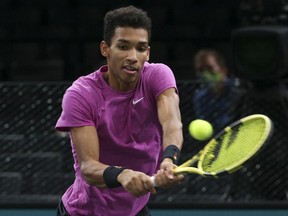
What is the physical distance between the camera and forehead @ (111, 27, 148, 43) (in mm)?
4766

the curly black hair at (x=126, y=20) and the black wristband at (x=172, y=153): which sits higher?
the curly black hair at (x=126, y=20)

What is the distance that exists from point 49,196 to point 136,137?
367 cm

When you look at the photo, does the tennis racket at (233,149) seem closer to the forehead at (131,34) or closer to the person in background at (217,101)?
the forehead at (131,34)

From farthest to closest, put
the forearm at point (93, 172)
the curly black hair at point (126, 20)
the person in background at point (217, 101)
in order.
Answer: the person in background at point (217, 101), the curly black hair at point (126, 20), the forearm at point (93, 172)

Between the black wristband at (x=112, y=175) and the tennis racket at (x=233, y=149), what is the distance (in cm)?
24

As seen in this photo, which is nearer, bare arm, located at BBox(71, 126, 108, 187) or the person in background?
bare arm, located at BBox(71, 126, 108, 187)

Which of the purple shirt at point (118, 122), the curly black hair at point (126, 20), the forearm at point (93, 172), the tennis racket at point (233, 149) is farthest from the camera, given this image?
the purple shirt at point (118, 122)

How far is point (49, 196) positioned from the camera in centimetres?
854

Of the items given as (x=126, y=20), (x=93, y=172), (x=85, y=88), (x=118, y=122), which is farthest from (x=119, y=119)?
(x=126, y=20)

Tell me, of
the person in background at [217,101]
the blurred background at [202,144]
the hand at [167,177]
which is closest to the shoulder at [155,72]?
the hand at [167,177]

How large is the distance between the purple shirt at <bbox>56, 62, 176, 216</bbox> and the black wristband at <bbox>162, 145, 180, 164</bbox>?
0.29m

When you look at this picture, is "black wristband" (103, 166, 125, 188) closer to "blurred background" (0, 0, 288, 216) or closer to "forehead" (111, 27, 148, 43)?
"forehead" (111, 27, 148, 43)

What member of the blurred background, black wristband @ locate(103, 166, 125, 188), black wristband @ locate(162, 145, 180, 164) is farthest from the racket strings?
the blurred background

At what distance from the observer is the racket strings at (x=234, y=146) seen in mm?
4605
